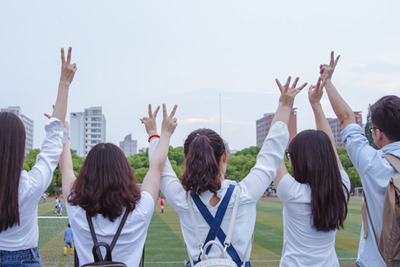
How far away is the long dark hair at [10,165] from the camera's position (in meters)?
2.38

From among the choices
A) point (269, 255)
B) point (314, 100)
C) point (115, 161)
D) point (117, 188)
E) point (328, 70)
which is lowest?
point (269, 255)

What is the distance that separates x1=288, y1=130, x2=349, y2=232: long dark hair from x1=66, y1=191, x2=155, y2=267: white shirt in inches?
44.9

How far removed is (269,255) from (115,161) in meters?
12.9

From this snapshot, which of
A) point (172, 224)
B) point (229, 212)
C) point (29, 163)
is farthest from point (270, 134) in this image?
point (29, 163)

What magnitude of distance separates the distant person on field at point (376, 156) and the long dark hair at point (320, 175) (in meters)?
0.20

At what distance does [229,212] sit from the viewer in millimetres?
2334

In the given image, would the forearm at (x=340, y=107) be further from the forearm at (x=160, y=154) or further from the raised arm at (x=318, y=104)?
the forearm at (x=160, y=154)

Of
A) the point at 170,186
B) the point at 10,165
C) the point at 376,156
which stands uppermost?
the point at 376,156

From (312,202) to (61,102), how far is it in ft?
6.23

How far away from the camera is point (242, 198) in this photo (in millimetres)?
2361

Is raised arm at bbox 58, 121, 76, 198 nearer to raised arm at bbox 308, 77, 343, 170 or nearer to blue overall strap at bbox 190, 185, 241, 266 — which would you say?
blue overall strap at bbox 190, 185, 241, 266

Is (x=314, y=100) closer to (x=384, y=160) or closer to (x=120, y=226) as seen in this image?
(x=384, y=160)

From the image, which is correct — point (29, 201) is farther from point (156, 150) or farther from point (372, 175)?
point (372, 175)

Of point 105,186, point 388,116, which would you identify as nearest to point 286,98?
point 388,116
